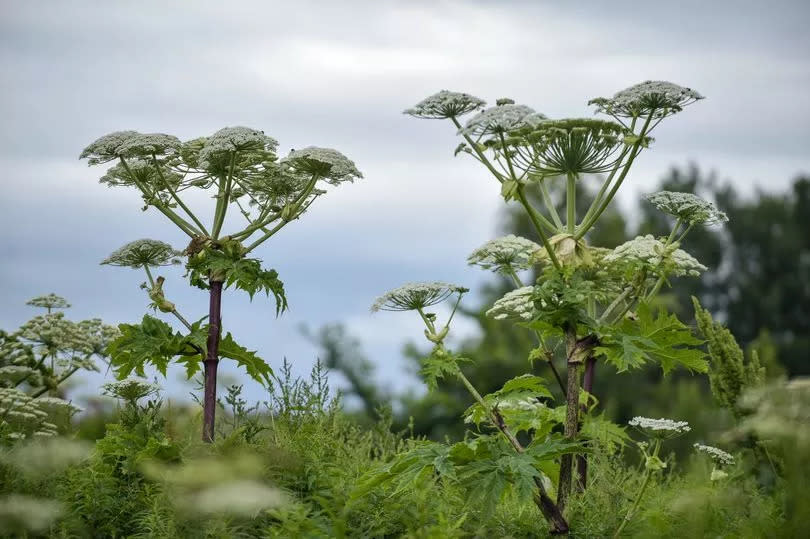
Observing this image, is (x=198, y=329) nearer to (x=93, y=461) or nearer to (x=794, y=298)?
(x=93, y=461)

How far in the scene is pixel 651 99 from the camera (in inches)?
248

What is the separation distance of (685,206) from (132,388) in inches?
181

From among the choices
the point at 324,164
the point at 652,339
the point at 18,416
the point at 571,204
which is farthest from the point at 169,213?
the point at 652,339

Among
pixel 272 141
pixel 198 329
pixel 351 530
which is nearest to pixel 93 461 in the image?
pixel 198 329

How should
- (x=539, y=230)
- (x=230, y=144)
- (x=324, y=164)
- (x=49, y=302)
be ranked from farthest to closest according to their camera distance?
(x=49, y=302) → (x=324, y=164) → (x=230, y=144) → (x=539, y=230)

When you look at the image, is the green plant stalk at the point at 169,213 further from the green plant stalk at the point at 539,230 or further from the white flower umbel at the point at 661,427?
the white flower umbel at the point at 661,427

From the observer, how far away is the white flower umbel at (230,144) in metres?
7.23

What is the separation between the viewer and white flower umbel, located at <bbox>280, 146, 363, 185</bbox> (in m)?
7.40

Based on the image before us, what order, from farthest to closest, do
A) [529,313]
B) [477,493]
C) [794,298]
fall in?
[794,298]
[529,313]
[477,493]

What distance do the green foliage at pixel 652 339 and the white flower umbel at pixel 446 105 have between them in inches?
66.8

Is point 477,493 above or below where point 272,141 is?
below

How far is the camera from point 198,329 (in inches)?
298

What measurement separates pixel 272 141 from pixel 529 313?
2369mm

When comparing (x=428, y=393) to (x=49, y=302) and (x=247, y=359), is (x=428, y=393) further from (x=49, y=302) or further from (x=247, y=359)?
(x=49, y=302)
